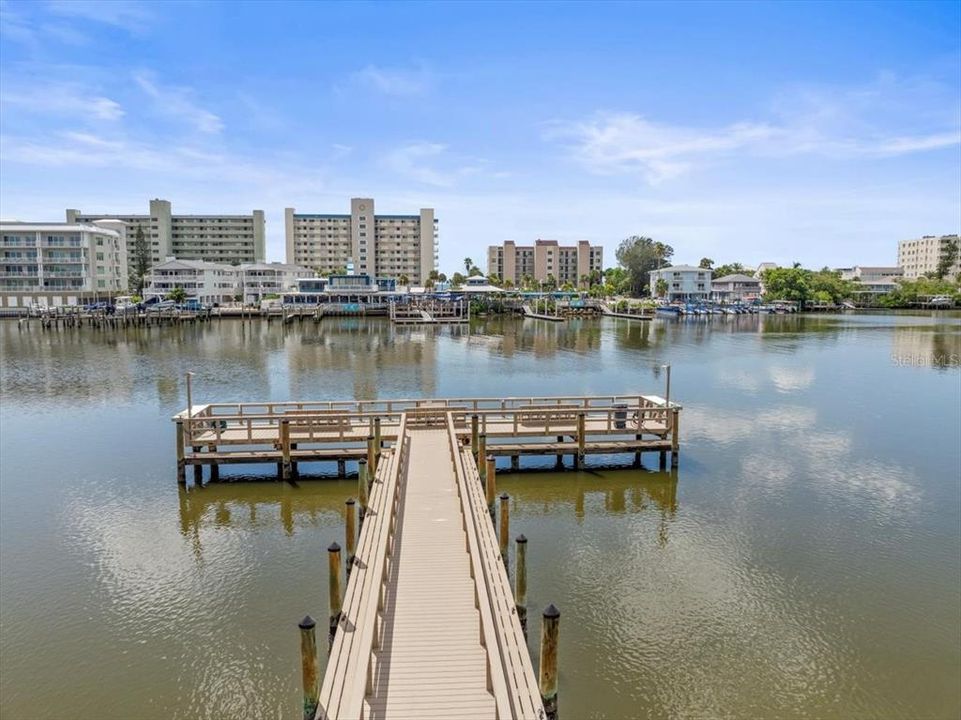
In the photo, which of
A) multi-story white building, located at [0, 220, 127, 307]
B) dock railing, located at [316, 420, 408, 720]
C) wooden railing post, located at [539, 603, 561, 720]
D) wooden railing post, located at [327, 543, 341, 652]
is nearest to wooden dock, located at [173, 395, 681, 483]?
dock railing, located at [316, 420, 408, 720]

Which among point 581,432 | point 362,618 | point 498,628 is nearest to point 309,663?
point 362,618

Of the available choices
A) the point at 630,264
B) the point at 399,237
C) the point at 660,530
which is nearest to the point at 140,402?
the point at 660,530

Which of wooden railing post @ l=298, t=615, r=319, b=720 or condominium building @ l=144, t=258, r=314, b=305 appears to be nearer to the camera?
wooden railing post @ l=298, t=615, r=319, b=720

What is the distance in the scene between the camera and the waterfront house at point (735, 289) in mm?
165788

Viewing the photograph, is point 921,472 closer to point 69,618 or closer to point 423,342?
point 69,618

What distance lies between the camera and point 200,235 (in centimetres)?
16775

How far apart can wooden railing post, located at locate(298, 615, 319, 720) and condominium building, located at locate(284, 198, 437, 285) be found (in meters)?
168

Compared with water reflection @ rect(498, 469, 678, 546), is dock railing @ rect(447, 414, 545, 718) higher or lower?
higher

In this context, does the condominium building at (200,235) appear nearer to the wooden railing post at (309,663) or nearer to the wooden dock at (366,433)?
the wooden dock at (366,433)

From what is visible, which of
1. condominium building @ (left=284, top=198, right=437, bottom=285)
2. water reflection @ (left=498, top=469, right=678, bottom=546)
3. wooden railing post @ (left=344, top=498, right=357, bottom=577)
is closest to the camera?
wooden railing post @ (left=344, top=498, right=357, bottom=577)

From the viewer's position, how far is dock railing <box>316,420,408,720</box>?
29.6ft

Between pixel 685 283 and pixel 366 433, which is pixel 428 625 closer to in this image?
pixel 366 433

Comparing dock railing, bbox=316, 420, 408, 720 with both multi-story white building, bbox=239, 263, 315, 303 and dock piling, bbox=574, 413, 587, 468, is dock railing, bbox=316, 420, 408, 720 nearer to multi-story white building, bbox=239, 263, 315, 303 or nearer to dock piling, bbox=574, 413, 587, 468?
dock piling, bbox=574, 413, 587, 468

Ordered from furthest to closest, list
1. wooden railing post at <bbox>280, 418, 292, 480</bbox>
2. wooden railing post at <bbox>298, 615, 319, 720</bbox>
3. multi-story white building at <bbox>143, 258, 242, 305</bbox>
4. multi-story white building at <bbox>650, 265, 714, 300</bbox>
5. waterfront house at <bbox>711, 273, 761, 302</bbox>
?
waterfront house at <bbox>711, 273, 761, 302</bbox> < multi-story white building at <bbox>650, 265, 714, 300</bbox> < multi-story white building at <bbox>143, 258, 242, 305</bbox> < wooden railing post at <bbox>280, 418, 292, 480</bbox> < wooden railing post at <bbox>298, 615, 319, 720</bbox>
